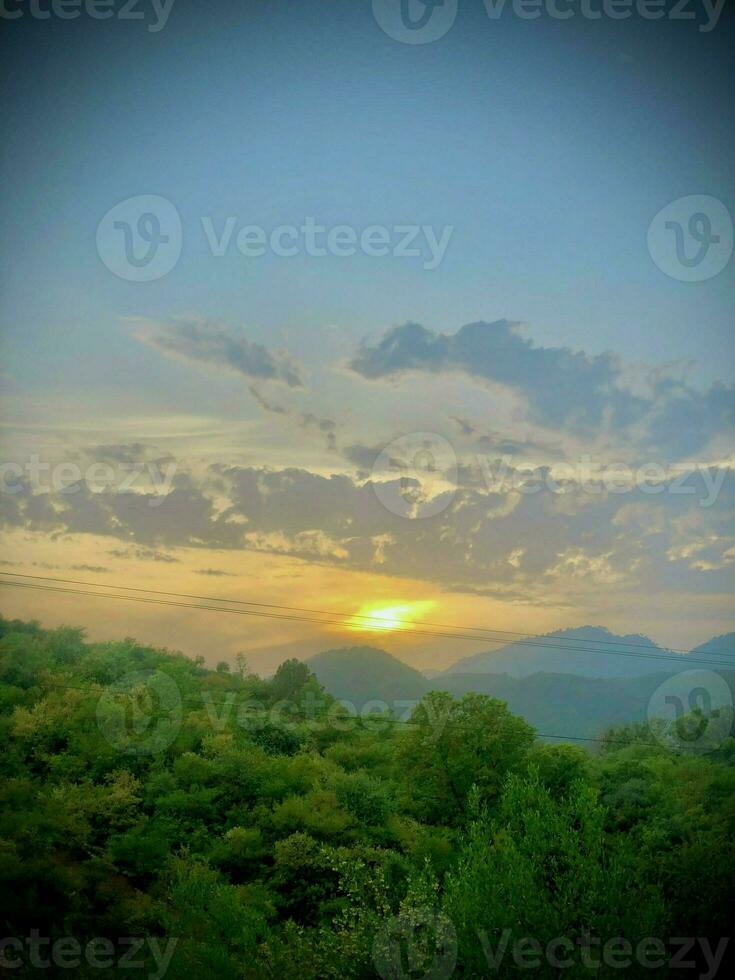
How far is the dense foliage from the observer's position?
2296 cm

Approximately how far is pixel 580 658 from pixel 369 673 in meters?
31.4

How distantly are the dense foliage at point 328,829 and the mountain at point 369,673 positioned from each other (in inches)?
1223

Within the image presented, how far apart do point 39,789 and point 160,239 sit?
65083mm

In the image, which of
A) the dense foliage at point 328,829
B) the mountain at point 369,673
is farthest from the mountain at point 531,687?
the dense foliage at point 328,829

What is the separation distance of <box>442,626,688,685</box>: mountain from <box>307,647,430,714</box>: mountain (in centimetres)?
358

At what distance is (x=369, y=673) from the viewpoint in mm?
91875

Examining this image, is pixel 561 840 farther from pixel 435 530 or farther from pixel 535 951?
pixel 435 530

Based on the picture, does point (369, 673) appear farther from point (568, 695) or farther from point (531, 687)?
point (568, 695)

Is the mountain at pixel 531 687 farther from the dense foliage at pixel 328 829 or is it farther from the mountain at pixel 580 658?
the dense foliage at pixel 328 829

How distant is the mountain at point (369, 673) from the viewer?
88.2 metres

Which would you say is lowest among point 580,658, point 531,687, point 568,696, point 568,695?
point 568,696

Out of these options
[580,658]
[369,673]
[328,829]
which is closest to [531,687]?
[580,658]

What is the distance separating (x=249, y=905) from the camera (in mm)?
33844

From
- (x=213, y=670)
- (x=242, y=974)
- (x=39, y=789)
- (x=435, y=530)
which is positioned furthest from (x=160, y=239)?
(x=242, y=974)
